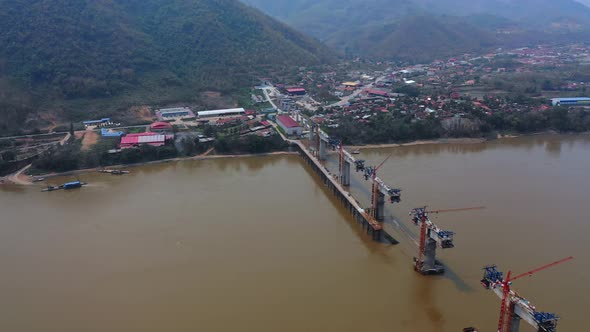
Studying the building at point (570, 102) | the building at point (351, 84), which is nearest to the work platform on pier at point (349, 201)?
the building at point (351, 84)

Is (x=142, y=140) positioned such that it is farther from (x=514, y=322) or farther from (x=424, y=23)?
(x=424, y=23)

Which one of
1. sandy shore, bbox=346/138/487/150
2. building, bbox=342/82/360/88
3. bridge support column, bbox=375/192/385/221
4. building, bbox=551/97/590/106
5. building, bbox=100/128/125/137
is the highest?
building, bbox=342/82/360/88

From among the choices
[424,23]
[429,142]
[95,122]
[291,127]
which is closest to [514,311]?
[429,142]

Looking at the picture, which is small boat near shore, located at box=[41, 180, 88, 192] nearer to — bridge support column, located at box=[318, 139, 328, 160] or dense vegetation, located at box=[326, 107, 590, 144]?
bridge support column, located at box=[318, 139, 328, 160]

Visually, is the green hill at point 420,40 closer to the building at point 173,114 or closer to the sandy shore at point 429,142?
the sandy shore at point 429,142

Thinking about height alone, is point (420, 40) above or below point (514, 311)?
above

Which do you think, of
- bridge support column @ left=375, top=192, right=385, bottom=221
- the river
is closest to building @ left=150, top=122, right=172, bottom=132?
the river

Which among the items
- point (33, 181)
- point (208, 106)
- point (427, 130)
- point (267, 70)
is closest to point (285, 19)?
point (267, 70)
